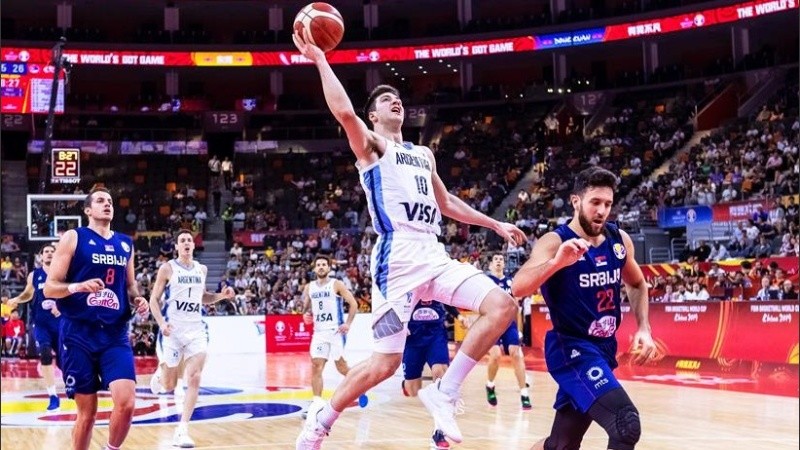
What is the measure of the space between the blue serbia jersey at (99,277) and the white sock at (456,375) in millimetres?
2803

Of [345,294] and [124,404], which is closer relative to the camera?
[124,404]

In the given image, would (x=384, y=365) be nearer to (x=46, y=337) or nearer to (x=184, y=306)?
(x=184, y=306)

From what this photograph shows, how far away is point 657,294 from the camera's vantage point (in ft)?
74.8

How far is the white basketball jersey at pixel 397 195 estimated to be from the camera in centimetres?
710

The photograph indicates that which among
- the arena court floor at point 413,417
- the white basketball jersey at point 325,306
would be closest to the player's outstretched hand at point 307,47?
the arena court floor at point 413,417

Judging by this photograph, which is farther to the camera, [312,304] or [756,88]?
[756,88]

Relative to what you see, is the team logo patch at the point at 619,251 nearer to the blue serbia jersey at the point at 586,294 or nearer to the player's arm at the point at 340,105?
the blue serbia jersey at the point at 586,294

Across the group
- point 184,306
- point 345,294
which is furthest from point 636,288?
point 345,294

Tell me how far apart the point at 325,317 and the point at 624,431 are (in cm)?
839

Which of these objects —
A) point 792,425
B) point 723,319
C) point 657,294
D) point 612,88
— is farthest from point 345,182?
point 792,425

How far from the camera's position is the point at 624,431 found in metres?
5.55

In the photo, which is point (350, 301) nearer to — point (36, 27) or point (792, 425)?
point (792, 425)

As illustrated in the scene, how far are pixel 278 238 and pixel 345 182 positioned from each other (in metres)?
5.23

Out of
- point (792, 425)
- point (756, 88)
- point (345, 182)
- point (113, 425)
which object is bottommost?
point (792, 425)
